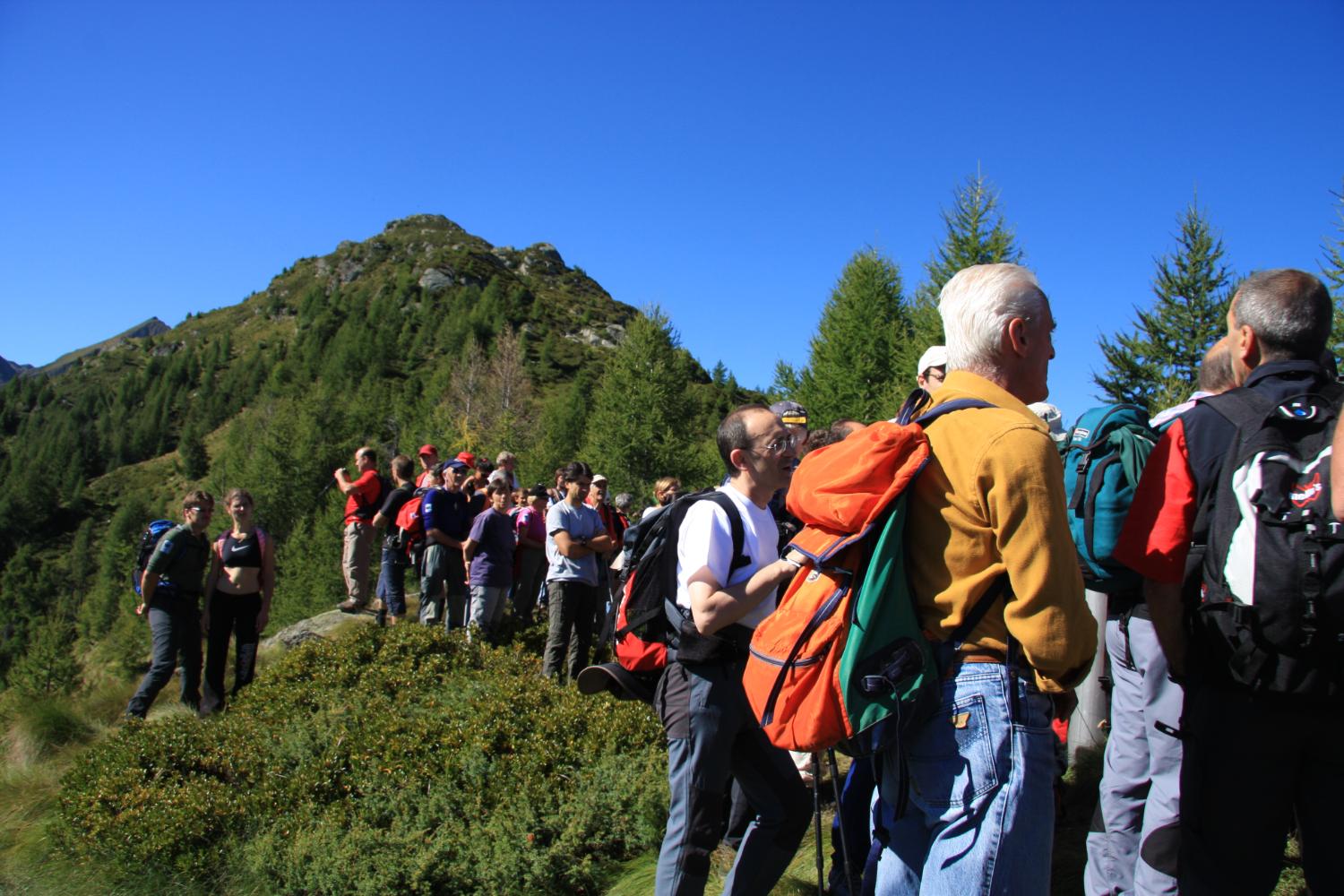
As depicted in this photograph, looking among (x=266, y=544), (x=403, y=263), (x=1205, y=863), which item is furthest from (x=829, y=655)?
(x=403, y=263)

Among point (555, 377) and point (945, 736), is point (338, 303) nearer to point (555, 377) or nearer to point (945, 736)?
point (555, 377)

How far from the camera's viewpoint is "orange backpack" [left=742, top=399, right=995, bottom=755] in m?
1.84

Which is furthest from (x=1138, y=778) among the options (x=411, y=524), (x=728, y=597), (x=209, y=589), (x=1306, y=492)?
(x=411, y=524)

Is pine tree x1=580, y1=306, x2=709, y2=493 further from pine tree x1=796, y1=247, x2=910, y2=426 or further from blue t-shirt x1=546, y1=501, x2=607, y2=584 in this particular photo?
blue t-shirt x1=546, y1=501, x2=607, y2=584

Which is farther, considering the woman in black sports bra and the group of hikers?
the woman in black sports bra

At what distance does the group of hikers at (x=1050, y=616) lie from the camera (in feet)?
5.90

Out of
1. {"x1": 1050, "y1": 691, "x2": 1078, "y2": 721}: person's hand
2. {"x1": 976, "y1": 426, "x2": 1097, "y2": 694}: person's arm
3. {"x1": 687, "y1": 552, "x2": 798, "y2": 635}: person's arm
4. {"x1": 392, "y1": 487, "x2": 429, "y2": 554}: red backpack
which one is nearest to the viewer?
{"x1": 976, "y1": 426, "x2": 1097, "y2": 694}: person's arm

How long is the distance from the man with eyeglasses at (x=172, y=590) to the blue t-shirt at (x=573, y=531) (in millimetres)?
2791

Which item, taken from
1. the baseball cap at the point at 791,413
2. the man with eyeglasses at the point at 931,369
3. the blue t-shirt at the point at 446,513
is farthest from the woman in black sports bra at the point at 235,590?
the man with eyeglasses at the point at 931,369

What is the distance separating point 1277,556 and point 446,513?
8139 mm

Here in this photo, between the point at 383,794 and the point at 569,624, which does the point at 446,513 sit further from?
the point at 383,794

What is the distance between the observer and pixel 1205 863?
84.7 inches

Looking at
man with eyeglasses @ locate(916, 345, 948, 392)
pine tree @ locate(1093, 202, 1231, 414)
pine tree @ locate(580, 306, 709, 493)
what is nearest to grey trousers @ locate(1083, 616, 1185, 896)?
man with eyeglasses @ locate(916, 345, 948, 392)

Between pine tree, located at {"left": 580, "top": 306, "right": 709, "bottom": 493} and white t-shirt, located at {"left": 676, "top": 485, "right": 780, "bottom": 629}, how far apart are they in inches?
1299
